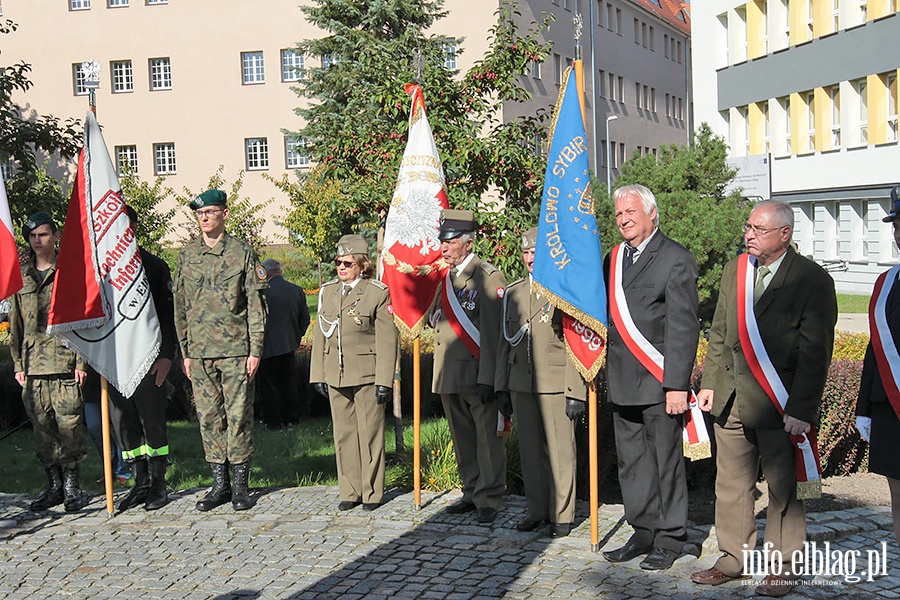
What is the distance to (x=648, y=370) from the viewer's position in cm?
664

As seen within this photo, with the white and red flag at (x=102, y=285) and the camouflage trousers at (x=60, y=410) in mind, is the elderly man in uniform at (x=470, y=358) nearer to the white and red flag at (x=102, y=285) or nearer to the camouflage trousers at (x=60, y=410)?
the white and red flag at (x=102, y=285)

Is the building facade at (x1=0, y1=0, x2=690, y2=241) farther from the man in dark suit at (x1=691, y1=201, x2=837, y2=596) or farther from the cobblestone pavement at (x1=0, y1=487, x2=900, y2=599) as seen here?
the man in dark suit at (x1=691, y1=201, x2=837, y2=596)

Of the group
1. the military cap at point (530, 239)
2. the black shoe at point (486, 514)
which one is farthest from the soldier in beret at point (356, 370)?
the military cap at point (530, 239)

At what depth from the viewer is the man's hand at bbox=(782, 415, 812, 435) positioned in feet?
19.4

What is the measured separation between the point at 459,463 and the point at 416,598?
2.06 metres

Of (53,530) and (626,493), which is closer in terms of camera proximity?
(626,493)

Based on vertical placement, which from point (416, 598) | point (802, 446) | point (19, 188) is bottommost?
point (416, 598)

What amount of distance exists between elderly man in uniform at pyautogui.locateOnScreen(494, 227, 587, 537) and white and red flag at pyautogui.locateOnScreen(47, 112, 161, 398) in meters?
2.92

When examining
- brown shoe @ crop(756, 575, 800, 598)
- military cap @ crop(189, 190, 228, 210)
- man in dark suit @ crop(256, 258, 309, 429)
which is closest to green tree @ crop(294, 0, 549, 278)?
man in dark suit @ crop(256, 258, 309, 429)

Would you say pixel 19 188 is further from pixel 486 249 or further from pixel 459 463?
pixel 459 463

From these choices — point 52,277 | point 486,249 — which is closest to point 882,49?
point 486,249

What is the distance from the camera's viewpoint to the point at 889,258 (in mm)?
32375

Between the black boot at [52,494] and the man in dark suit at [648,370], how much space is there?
448cm

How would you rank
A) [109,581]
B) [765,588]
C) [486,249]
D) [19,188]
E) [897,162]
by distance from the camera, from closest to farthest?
[765,588], [109,581], [486,249], [19,188], [897,162]
